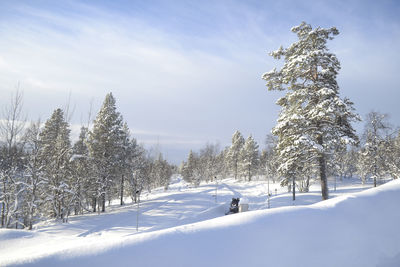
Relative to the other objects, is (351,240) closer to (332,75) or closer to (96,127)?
(332,75)

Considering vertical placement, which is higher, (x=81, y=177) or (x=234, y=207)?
(x=81, y=177)

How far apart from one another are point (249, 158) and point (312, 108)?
47.7 metres

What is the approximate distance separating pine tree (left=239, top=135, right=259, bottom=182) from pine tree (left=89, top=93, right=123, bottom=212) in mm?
39231

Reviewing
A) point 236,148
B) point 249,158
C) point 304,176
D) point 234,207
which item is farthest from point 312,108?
point 236,148

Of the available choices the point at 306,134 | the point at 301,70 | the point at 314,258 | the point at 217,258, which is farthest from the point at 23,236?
the point at 301,70

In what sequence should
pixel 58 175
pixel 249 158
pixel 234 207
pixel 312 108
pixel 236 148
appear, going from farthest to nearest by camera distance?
pixel 236 148
pixel 249 158
pixel 234 207
pixel 58 175
pixel 312 108

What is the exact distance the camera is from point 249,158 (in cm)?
5912

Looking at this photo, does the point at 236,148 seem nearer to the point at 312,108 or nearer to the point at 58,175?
the point at 58,175

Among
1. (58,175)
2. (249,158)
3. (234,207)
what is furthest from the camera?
(249,158)

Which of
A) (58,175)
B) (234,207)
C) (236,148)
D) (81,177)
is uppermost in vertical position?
(236,148)

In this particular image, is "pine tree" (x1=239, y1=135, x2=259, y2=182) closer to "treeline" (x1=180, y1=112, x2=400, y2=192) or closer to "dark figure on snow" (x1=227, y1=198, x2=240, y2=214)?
"treeline" (x1=180, y1=112, x2=400, y2=192)

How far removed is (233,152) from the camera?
66500 mm

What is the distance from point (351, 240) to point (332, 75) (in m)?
11.1

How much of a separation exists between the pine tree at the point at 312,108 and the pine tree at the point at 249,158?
152 feet
